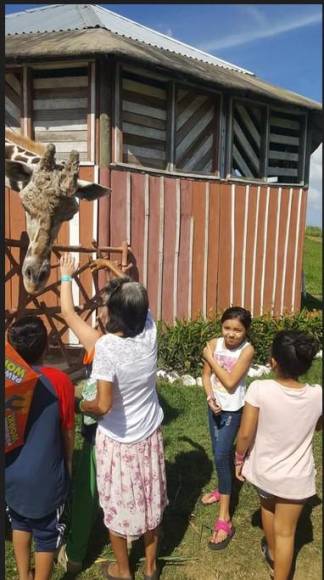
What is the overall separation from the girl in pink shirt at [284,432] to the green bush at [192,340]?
14.2 ft

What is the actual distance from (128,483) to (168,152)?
21.2 feet

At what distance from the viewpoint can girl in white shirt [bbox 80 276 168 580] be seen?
279 centimetres

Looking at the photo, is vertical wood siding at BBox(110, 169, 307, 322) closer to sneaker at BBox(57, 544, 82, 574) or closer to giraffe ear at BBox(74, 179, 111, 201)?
giraffe ear at BBox(74, 179, 111, 201)

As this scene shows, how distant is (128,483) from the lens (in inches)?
116

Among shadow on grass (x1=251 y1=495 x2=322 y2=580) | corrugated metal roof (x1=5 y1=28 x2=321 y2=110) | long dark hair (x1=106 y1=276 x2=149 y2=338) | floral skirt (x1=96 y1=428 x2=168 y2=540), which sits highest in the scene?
corrugated metal roof (x1=5 y1=28 x2=321 y2=110)

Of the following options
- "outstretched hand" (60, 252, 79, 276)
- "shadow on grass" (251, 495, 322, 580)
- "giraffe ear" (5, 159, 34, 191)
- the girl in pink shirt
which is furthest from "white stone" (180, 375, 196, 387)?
"outstretched hand" (60, 252, 79, 276)

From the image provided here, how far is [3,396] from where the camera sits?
2.47 m

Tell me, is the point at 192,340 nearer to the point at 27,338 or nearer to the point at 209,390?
the point at 209,390

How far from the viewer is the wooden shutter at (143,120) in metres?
7.93

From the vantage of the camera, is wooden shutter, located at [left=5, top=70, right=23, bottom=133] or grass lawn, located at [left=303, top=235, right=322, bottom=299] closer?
wooden shutter, located at [left=5, top=70, right=23, bottom=133]

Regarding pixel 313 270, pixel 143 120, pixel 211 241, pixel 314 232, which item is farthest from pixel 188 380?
pixel 314 232

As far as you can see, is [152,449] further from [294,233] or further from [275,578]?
[294,233]

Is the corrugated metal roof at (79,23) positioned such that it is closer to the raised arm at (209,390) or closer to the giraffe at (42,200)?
the giraffe at (42,200)

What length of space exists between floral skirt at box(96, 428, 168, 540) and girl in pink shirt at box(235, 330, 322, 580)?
547 millimetres
